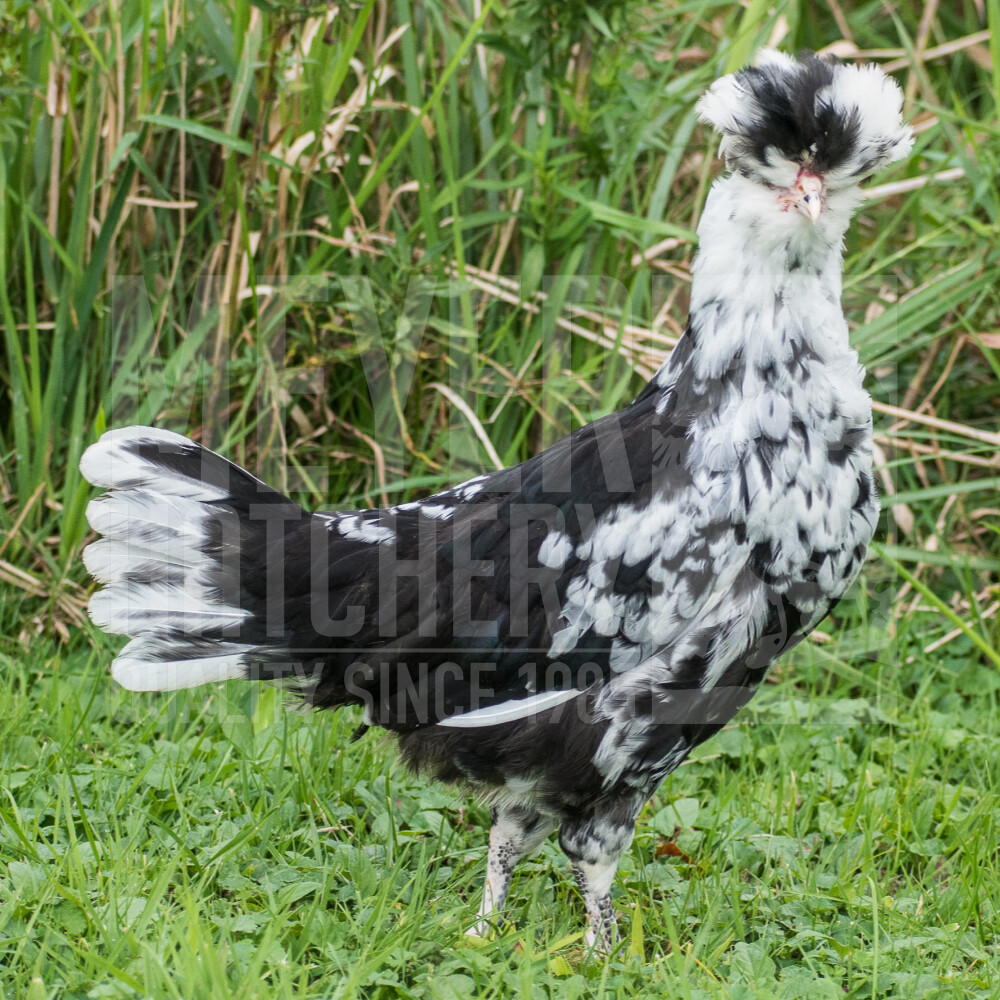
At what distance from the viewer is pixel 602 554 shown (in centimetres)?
233

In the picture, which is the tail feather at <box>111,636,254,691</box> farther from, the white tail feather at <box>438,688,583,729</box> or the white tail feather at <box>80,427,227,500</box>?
the white tail feather at <box>438,688,583,729</box>

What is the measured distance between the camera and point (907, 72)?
5168 millimetres

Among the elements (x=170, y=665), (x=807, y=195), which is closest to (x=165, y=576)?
(x=170, y=665)

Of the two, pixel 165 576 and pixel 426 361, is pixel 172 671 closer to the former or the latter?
pixel 165 576

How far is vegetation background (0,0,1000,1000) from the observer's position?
280cm

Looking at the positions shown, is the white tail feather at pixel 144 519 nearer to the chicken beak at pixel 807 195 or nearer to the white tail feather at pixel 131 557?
the white tail feather at pixel 131 557

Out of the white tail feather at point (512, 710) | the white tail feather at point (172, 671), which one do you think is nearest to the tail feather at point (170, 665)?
the white tail feather at point (172, 671)

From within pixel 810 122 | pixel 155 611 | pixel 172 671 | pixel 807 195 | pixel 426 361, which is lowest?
pixel 172 671

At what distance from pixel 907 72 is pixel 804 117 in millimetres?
3441

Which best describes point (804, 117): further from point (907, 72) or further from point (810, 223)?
point (907, 72)

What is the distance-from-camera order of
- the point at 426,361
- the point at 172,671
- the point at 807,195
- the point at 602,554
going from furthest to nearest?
1. the point at 426,361
2. the point at 172,671
3. the point at 602,554
4. the point at 807,195

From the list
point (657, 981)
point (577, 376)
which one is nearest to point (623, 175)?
point (577, 376)

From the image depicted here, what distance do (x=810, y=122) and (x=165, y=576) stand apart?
1.59m

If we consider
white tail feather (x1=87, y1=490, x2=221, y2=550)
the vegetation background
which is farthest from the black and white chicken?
the vegetation background
